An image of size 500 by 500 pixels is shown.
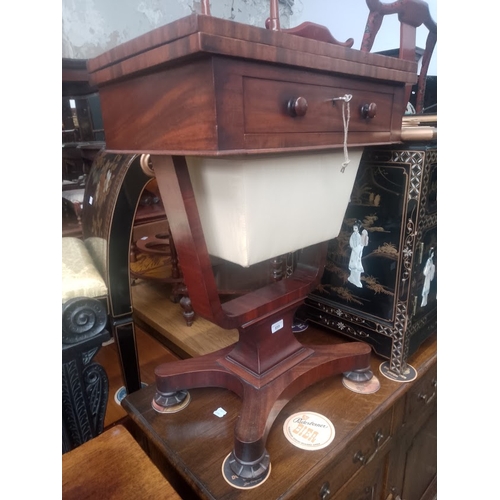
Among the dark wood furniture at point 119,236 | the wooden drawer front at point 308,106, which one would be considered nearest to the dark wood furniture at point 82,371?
the dark wood furniture at point 119,236

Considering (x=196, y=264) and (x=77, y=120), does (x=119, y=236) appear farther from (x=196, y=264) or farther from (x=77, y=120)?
(x=77, y=120)

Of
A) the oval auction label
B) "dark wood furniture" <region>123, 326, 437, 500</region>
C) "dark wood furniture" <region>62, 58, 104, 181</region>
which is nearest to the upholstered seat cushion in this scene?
"dark wood furniture" <region>123, 326, 437, 500</region>

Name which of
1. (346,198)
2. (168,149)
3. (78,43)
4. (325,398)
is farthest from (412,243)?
(78,43)

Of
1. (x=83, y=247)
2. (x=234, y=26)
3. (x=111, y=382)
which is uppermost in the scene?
(x=234, y=26)

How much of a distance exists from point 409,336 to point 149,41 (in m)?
0.80

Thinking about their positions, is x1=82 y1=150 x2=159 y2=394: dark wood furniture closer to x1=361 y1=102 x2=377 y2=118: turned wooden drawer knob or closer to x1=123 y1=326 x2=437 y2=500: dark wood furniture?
x1=123 y1=326 x2=437 y2=500: dark wood furniture

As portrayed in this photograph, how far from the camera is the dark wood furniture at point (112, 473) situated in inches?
25.7

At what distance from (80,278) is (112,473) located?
461mm

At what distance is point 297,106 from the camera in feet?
1.72

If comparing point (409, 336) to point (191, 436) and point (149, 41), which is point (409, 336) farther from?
point (149, 41)

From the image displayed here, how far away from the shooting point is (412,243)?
0.82 metres

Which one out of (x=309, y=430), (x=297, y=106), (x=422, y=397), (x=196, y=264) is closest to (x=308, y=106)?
(x=297, y=106)

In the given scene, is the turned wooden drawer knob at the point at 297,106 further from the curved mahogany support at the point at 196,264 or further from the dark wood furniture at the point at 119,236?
the dark wood furniture at the point at 119,236

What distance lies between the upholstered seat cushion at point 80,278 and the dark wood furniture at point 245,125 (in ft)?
A: 0.96
